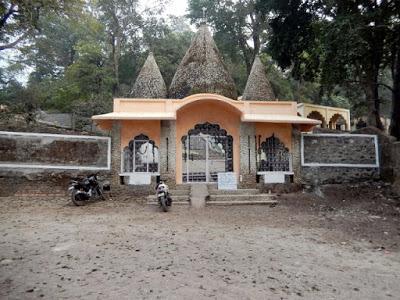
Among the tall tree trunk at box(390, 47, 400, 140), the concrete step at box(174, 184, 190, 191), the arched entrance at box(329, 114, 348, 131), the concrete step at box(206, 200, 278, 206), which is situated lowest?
the concrete step at box(206, 200, 278, 206)

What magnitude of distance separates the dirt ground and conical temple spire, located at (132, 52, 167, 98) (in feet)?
20.1

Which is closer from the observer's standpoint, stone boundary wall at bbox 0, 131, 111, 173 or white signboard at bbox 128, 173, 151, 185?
stone boundary wall at bbox 0, 131, 111, 173

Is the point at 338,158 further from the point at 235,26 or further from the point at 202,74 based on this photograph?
the point at 235,26

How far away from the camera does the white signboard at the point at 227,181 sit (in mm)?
12797

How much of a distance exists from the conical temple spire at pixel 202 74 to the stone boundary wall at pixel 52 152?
391cm

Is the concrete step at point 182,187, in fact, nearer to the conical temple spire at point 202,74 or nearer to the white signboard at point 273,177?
the white signboard at point 273,177

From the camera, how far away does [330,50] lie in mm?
12820

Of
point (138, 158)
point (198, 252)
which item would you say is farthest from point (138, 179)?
point (198, 252)

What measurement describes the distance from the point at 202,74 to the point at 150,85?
8.35ft

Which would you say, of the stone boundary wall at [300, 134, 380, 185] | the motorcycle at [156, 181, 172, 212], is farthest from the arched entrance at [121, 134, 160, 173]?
the stone boundary wall at [300, 134, 380, 185]

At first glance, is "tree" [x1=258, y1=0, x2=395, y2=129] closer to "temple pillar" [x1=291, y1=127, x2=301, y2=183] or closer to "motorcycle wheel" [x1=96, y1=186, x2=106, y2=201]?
"temple pillar" [x1=291, y1=127, x2=301, y2=183]

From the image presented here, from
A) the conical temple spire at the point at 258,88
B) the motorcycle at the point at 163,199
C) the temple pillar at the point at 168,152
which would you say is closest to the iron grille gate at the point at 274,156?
the temple pillar at the point at 168,152

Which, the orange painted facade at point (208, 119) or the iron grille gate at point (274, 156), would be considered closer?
the orange painted facade at point (208, 119)

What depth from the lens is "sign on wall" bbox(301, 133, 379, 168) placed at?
1355 cm
